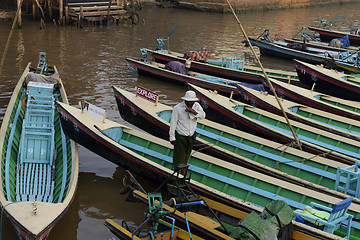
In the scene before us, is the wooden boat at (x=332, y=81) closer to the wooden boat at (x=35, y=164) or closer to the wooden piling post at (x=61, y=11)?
the wooden boat at (x=35, y=164)

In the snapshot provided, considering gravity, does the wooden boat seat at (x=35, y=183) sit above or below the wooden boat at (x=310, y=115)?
below

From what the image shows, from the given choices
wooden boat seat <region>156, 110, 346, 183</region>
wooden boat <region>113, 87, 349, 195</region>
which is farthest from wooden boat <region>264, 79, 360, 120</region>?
wooden boat seat <region>156, 110, 346, 183</region>

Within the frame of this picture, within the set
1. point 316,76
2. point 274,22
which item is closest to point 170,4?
point 274,22

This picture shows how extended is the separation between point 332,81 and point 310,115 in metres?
3.01

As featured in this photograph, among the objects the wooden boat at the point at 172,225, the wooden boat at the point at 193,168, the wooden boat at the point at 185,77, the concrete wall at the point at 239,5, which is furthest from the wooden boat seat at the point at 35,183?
the concrete wall at the point at 239,5

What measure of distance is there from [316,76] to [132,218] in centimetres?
864

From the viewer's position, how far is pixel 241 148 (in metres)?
10.2

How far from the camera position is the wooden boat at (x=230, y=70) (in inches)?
631

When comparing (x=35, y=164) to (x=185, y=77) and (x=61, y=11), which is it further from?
(x=61, y=11)

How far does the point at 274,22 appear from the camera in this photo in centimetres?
3297

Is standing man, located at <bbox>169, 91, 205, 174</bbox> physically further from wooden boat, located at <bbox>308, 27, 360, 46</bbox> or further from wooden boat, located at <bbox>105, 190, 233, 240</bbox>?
wooden boat, located at <bbox>308, 27, 360, 46</bbox>

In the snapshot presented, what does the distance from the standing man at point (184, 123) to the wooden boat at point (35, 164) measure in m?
1.87

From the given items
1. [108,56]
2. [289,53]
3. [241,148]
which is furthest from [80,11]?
[241,148]

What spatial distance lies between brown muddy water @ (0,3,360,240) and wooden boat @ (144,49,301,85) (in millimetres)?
1120
